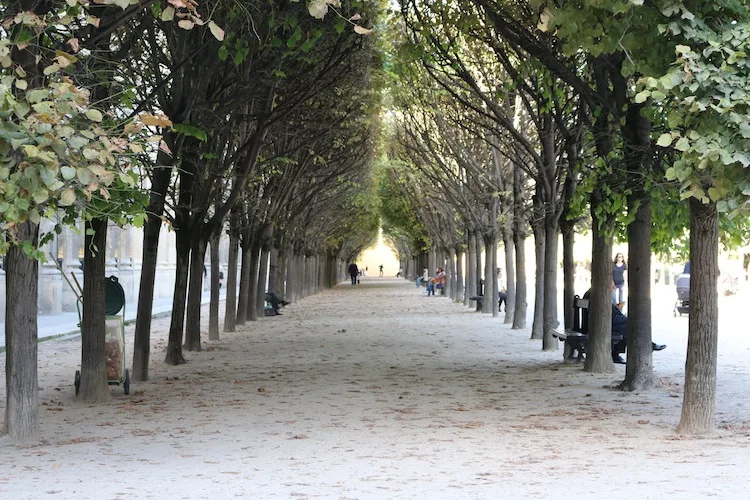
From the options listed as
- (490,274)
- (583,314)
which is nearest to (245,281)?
(490,274)

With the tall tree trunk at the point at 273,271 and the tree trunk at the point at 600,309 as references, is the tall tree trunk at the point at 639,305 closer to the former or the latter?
the tree trunk at the point at 600,309

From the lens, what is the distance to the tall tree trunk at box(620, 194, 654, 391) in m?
13.4

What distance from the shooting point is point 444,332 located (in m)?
26.8

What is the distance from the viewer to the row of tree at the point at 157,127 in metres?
6.72

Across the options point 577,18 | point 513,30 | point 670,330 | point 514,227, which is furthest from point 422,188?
point 577,18

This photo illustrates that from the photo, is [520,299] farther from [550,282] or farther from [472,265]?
[472,265]

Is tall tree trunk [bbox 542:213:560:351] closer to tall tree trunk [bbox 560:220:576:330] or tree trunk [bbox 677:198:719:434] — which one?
tall tree trunk [bbox 560:220:576:330]

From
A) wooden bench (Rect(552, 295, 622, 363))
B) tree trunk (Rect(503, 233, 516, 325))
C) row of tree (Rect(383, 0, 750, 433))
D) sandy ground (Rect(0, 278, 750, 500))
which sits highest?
row of tree (Rect(383, 0, 750, 433))

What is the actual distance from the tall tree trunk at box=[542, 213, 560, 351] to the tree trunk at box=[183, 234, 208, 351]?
21.1ft

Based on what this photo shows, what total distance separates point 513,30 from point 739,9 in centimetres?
578

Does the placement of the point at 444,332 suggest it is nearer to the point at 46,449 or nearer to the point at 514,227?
the point at 514,227

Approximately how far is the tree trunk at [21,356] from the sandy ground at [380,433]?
251 millimetres

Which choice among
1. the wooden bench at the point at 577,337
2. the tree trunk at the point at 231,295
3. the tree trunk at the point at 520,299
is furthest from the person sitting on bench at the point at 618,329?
the tree trunk at the point at 231,295

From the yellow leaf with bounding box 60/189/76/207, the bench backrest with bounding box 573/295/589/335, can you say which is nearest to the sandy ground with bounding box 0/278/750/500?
the bench backrest with bounding box 573/295/589/335
